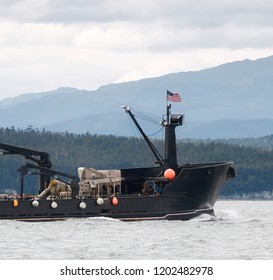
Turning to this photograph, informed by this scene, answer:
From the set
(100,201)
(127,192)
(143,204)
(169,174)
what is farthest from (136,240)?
(127,192)

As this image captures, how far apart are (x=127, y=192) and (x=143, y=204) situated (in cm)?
268

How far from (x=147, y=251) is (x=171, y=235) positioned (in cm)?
1081

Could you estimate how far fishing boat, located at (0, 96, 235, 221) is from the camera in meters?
77.9

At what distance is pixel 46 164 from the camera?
8088cm

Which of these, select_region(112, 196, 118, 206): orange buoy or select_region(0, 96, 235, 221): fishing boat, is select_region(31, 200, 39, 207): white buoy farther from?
select_region(112, 196, 118, 206): orange buoy

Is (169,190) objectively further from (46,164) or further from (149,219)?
(46,164)

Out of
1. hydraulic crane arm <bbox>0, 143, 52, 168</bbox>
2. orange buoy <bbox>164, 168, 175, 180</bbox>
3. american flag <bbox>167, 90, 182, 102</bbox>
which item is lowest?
orange buoy <bbox>164, 168, 175, 180</bbox>

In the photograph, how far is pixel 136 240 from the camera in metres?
63.3

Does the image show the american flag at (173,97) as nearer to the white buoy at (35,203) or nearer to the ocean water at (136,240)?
the ocean water at (136,240)

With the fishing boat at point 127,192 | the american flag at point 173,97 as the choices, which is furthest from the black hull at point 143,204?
the american flag at point 173,97

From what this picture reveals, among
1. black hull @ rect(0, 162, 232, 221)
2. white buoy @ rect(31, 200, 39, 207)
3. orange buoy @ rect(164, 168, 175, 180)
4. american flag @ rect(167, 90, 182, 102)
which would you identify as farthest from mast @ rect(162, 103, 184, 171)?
white buoy @ rect(31, 200, 39, 207)

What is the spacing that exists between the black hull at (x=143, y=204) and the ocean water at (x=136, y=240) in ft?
2.01

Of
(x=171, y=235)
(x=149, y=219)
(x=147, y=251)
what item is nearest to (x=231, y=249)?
(x=147, y=251)
